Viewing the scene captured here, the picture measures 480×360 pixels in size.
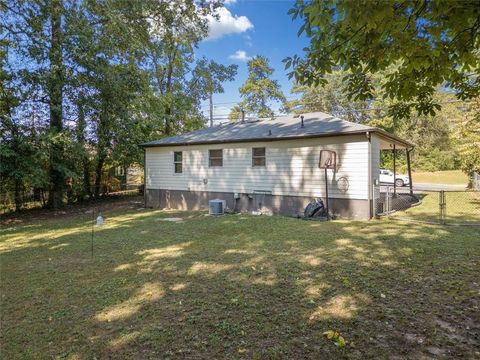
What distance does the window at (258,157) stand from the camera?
11.2m

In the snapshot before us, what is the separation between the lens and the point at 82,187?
15.5 metres

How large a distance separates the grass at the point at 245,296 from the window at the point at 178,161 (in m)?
6.03

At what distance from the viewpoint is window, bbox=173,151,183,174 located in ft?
42.7

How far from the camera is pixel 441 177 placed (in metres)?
27.0

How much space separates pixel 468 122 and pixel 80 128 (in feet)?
50.7

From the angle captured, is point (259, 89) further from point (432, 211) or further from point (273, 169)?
point (432, 211)

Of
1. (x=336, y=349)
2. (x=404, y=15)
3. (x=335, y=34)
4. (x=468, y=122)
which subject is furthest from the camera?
(x=468, y=122)

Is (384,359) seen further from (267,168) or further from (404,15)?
(267,168)

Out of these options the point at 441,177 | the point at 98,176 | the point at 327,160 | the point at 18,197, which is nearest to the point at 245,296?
the point at 327,160

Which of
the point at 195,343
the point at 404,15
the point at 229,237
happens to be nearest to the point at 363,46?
the point at 404,15

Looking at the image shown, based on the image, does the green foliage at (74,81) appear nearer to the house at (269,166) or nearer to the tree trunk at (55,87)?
the tree trunk at (55,87)

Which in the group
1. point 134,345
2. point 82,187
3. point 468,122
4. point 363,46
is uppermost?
point 468,122

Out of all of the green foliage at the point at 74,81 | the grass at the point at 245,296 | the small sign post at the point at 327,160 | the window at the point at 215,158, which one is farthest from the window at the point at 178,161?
the grass at the point at 245,296

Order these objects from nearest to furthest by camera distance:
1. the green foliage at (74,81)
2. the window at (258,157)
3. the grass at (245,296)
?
the grass at (245,296) → the green foliage at (74,81) → the window at (258,157)
